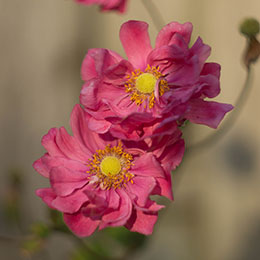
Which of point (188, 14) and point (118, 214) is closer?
point (118, 214)

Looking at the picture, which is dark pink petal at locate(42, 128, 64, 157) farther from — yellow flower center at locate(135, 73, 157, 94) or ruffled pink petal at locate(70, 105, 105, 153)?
yellow flower center at locate(135, 73, 157, 94)

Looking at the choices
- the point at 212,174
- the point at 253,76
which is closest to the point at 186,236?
Answer: the point at 212,174

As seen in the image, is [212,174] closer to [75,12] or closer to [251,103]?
[251,103]

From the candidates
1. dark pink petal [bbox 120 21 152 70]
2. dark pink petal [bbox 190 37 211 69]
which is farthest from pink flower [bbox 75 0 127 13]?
dark pink petal [bbox 190 37 211 69]

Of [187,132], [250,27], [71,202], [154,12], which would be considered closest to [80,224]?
[71,202]

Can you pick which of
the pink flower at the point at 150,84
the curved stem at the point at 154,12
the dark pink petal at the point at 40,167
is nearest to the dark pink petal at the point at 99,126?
the pink flower at the point at 150,84
